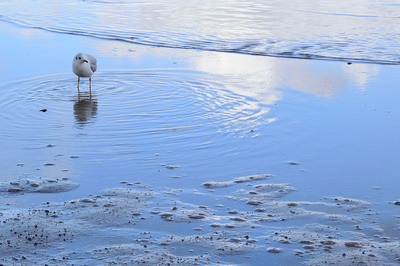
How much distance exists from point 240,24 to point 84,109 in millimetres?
12202

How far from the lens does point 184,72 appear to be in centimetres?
1230

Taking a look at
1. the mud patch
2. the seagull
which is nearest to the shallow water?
the seagull

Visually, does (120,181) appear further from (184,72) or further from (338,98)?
(184,72)

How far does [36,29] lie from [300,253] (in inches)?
625

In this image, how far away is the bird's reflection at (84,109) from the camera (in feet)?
29.1

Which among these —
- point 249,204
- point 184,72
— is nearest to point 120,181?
point 249,204

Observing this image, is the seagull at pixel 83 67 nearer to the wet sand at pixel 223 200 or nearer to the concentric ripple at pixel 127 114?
the concentric ripple at pixel 127 114

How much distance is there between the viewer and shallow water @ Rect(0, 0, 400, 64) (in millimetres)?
16406

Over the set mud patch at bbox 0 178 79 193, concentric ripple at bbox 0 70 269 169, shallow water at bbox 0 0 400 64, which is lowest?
mud patch at bbox 0 178 79 193

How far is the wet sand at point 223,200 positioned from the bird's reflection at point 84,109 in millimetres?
30

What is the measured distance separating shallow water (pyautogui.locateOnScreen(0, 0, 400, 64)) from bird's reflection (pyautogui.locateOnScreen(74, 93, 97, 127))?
641 centimetres

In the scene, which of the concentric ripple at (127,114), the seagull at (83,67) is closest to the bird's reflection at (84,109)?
the concentric ripple at (127,114)

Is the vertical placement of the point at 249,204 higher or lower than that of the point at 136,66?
lower

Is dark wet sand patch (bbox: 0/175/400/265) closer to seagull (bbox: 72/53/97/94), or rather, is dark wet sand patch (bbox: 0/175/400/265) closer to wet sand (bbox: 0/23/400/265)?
wet sand (bbox: 0/23/400/265)
